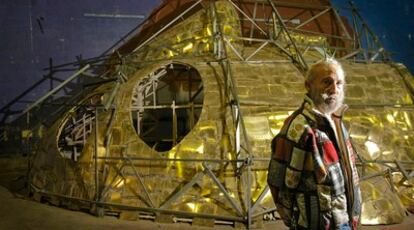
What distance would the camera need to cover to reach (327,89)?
2.80 meters

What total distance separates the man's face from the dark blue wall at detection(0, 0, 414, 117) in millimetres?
13482

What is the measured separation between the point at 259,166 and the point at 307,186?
565 cm

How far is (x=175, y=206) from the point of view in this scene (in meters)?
8.17

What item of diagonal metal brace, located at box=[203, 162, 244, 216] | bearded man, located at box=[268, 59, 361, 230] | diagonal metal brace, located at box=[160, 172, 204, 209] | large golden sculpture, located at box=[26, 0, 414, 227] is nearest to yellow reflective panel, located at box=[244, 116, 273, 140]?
large golden sculpture, located at box=[26, 0, 414, 227]

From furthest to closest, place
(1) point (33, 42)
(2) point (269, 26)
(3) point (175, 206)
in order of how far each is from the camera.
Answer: (1) point (33, 42) → (2) point (269, 26) → (3) point (175, 206)

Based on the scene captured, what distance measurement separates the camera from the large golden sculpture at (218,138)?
8.09 metres

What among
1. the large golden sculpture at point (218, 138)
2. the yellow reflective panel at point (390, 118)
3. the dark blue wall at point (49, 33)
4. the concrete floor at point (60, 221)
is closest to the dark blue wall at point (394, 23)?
the large golden sculpture at point (218, 138)

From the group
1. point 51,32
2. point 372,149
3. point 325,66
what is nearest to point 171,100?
point 51,32

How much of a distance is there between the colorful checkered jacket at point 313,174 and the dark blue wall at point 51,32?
13.6m

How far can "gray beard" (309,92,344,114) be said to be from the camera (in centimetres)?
279

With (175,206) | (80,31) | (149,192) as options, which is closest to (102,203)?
(149,192)

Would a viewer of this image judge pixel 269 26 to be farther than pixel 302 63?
Yes

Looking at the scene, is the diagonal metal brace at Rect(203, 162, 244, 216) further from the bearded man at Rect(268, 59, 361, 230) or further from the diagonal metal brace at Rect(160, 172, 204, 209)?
the bearded man at Rect(268, 59, 361, 230)

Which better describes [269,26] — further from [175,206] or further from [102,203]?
[102,203]
